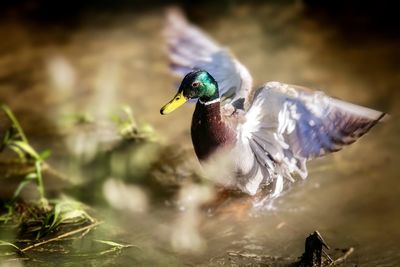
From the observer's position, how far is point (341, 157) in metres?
4.49

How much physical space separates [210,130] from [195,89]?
0.22m

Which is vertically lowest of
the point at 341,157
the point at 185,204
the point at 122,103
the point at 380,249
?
the point at 380,249

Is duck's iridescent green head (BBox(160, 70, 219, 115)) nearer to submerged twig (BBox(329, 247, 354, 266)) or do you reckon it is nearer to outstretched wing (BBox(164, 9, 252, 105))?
outstretched wing (BBox(164, 9, 252, 105))

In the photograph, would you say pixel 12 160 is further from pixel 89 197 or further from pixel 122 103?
pixel 122 103

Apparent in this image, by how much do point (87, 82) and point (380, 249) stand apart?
3452 mm

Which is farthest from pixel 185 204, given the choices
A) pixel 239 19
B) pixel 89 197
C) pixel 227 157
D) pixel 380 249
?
pixel 239 19

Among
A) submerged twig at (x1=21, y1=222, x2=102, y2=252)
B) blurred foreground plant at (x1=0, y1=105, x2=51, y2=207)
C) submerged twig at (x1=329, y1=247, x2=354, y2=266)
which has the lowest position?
submerged twig at (x1=329, y1=247, x2=354, y2=266)

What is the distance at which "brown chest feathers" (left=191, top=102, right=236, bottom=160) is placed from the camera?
2.93 meters

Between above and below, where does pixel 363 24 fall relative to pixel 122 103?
above

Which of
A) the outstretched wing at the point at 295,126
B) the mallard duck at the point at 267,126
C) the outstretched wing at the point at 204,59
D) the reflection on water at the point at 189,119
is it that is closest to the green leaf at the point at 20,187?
the reflection on water at the point at 189,119

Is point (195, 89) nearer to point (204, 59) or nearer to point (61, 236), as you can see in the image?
point (204, 59)

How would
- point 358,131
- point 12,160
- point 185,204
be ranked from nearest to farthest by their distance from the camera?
point 358,131 < point 185,204 < point 12,160

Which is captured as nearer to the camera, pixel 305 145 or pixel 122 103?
pixel 305 145

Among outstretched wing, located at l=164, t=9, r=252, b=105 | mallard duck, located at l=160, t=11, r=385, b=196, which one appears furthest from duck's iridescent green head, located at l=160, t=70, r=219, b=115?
outstretched wing, located at l=164, t=9, r=252, b=105
